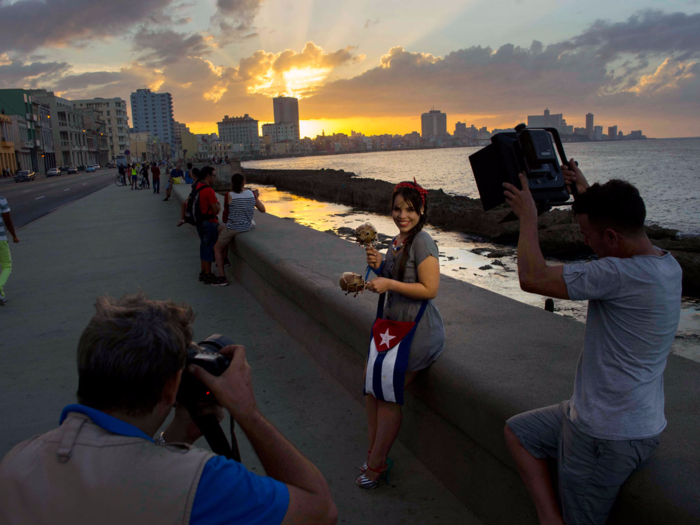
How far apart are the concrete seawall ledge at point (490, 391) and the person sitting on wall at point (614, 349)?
104 millimetres

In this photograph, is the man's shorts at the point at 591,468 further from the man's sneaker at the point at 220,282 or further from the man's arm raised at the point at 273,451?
Result: the man's sneaker at the point at 220,282

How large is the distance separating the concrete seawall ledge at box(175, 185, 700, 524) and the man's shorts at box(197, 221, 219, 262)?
346 cm

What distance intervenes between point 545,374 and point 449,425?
57 centimetres

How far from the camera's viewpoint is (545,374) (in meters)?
2.64

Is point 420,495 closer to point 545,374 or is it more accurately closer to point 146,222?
point 545,374

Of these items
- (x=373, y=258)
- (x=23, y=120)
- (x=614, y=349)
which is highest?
(x=23, y=120)

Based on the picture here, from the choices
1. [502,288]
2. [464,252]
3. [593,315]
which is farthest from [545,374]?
[464,252]

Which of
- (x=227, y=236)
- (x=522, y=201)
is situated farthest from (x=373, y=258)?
(x=227, y=236)

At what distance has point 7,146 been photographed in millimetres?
69938

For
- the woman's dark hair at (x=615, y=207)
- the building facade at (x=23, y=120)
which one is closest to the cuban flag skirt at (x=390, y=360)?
the woman's dark hair at (x=615, y=207)

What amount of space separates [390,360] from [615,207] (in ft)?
4.45

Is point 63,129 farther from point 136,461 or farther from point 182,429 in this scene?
point 136,461

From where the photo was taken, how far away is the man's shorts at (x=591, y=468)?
1825 mm

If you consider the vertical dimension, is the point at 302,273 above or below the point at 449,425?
above
